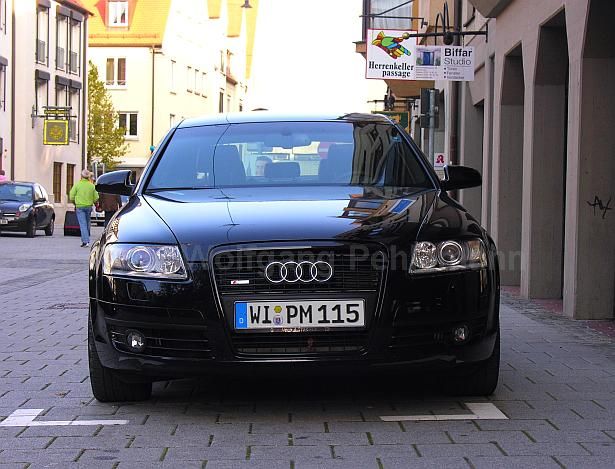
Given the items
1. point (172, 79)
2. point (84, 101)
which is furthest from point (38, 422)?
point (172, 79)

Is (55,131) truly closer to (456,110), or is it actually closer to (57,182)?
(57,182)

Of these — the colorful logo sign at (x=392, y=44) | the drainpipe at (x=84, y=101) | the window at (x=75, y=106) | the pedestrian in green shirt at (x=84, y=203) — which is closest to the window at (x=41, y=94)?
the window at (x=75, y=106)

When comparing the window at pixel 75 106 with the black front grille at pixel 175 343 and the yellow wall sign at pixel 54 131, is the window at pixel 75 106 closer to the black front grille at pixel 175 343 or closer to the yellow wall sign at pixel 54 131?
the yellow wall sign at pixel 54 131

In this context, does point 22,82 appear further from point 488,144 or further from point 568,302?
point 568,302

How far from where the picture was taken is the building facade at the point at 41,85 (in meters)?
46.7

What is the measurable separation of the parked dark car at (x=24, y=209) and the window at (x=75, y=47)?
22.9 m

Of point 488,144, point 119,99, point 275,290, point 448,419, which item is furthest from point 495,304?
point 119,99

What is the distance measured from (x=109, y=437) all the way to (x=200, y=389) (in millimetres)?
1359

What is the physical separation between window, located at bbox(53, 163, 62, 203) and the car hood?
47826 mm

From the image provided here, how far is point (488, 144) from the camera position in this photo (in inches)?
650

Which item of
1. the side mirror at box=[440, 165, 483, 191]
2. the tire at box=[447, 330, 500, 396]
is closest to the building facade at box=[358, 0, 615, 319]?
the side mirror at box=[440, 165, 483, 191]

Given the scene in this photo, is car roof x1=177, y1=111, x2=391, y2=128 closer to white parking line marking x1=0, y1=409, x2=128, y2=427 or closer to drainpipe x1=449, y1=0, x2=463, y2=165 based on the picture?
white parking line marking x1=0, y1=409, x2=128, y2=427

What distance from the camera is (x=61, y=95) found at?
53.5 m

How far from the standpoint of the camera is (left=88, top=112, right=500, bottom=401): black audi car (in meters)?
5.38
